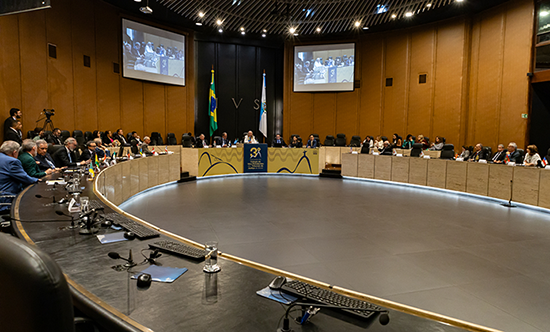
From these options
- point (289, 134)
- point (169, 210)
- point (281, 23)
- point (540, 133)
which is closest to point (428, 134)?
point (540, 133)

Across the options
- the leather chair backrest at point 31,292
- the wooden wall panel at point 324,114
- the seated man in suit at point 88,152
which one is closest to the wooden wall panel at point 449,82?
the wooden wall panel at point 324,114

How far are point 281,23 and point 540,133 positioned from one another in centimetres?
924

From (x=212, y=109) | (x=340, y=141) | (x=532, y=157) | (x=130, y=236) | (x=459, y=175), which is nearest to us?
(x=130, y=236)

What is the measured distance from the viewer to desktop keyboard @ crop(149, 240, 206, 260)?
5.99 ft

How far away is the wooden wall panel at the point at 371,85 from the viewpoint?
524 inches

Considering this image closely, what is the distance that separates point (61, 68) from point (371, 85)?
1074 centimetres

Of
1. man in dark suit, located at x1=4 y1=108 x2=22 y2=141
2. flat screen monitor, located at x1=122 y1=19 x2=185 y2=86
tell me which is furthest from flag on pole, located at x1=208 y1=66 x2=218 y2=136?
man in dark suit, located at x1=4 y1=108 x2=22 y2=141

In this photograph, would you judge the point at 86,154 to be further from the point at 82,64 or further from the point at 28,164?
the point at 82,64

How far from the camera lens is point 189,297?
139cm

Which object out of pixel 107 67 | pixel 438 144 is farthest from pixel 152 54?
pixel 438 144

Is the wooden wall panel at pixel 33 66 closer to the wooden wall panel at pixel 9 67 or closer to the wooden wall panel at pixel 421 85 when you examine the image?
the wooden wall panel at pixel 9 67

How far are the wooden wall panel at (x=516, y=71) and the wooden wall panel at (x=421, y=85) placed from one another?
2407 mm

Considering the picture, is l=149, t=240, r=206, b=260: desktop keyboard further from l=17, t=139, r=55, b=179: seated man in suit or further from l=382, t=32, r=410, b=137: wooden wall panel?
l=382, t=32, r=410, b=137: wooden wall panel

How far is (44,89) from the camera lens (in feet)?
28.1
